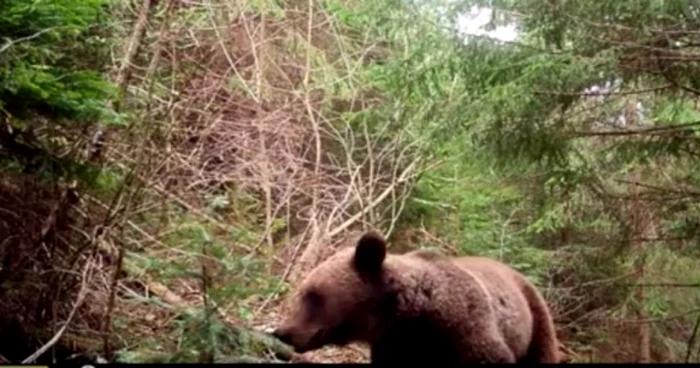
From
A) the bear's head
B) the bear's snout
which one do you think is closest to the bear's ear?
the bear's head

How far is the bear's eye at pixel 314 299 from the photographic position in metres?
1.35

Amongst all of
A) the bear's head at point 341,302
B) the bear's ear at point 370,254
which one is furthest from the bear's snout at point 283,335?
the bear's ear at point 370,254

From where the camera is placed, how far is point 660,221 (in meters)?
2.40

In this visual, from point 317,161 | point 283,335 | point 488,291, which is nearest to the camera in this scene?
point 283,335

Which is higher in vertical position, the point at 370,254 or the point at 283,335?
the point at 370,254

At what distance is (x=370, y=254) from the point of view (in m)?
1.37

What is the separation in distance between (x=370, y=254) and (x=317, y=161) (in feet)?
2.59

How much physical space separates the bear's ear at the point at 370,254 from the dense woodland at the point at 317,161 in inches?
7.2

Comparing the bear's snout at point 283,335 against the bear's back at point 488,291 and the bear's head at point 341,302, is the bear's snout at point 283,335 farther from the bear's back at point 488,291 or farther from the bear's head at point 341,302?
the bear's back at point 488,291

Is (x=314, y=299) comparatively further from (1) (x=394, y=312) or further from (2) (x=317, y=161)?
(2) (x=317, y=161)

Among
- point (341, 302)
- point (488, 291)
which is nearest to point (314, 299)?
point (341, 302)

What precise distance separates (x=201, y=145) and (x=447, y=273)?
817mm

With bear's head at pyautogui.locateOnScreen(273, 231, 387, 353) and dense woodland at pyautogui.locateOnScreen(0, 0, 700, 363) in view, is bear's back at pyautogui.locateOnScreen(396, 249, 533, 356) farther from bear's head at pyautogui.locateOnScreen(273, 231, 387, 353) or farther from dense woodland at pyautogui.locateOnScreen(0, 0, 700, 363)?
dense woodland at pyautogui.locateOnScreen(0, 0, 700, 363)

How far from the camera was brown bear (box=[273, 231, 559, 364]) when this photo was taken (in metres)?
1.34
